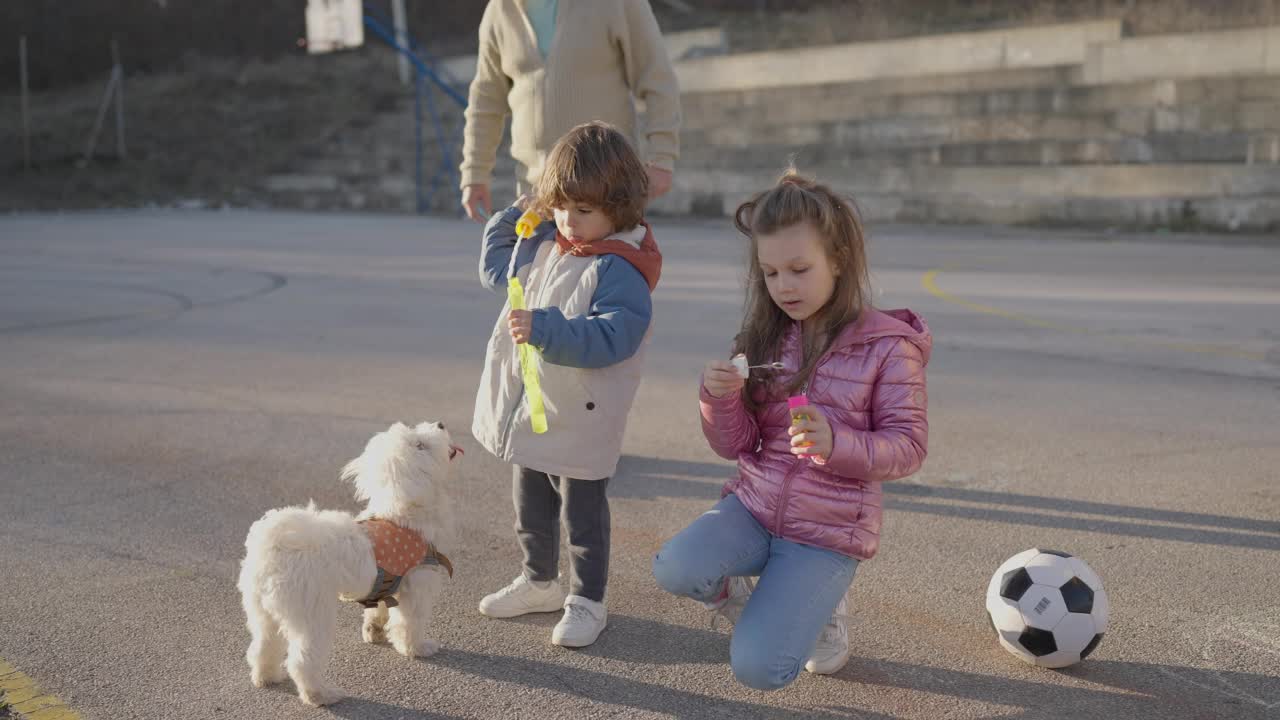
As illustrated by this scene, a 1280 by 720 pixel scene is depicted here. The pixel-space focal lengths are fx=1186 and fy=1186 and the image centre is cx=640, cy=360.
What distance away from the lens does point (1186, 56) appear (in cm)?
1706

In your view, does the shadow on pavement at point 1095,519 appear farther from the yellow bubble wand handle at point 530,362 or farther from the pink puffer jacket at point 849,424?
the yellow bubble wand handle at point 530,362

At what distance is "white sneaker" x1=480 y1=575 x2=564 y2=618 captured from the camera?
3734mm

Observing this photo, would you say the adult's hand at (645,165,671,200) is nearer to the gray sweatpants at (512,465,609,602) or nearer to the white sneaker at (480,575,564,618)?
the gray sweatpants at (512,465,609,602)

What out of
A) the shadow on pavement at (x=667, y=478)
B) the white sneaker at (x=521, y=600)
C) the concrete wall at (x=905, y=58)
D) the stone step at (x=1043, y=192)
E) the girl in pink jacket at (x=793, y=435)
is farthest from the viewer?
the concrete wall at (x=905, y=58)

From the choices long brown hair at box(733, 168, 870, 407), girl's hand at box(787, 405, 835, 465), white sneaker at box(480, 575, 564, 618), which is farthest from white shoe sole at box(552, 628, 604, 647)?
girl's hand at box(787, 405, 835, 465)

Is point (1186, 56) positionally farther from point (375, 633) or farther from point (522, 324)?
point (375, 633)

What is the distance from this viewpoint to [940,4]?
2644 cm

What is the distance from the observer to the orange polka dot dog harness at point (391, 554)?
3.25 metres

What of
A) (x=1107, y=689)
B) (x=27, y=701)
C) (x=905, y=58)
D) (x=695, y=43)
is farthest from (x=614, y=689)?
(x=695, y=43)

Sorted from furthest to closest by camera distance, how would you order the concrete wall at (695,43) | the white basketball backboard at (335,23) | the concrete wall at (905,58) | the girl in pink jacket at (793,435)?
the white basketball backboard at (335,23)
the concrete wall at (695,43)
the concrete wall at (905,58)
the girl in pink jacket at (793,435)

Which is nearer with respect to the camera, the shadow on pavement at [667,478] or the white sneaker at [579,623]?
the white sneaker at [579,623]

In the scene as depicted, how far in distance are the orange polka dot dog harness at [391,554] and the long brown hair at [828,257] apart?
1024 mm

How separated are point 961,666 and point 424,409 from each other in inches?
153

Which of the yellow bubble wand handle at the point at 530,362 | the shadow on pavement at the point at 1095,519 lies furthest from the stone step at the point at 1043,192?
the yellow bubble wand handle at the point at 530,362
